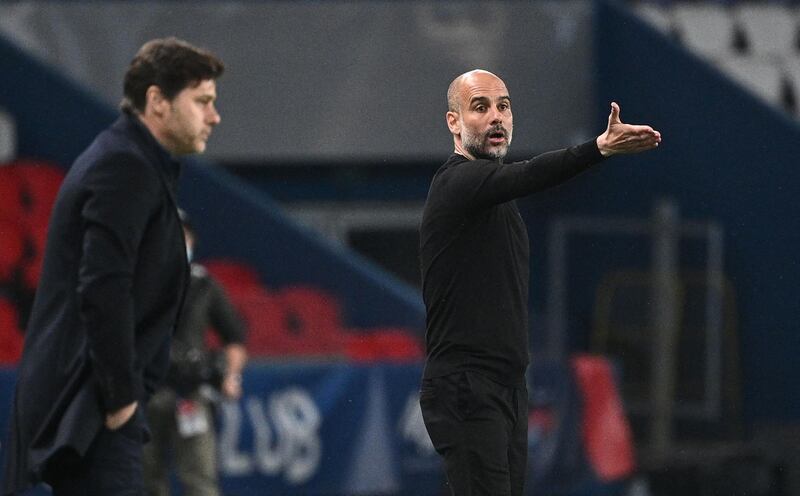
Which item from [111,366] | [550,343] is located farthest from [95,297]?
[550,343]

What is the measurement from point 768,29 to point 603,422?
18.1 feet

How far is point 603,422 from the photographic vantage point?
11.3 m

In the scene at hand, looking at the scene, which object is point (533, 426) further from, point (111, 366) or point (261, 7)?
point (111, 366)

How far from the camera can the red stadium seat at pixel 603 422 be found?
442 inches

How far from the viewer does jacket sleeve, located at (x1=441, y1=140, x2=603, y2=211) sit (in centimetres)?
455

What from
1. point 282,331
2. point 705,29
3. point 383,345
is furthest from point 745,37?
point 282,331

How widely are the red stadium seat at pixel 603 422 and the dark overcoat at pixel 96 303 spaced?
22.8 ft

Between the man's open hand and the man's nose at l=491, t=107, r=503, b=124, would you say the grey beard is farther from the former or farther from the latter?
the man's open hand

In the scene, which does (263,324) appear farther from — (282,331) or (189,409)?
(189,409)

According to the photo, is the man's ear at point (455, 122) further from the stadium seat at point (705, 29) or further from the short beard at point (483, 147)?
the stadium seat at point (705, 29)

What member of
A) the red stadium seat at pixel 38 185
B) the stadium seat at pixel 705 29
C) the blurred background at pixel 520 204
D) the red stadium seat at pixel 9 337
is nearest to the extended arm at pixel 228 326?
the blurred background at pixel 520 204

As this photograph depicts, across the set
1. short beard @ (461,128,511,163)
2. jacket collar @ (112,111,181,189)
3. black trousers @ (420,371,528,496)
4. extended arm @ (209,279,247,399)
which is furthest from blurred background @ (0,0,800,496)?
jacket collar @ (112,111,181,189)

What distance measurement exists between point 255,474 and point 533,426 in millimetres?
1864

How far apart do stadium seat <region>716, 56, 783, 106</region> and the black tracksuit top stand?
32.8 feet
